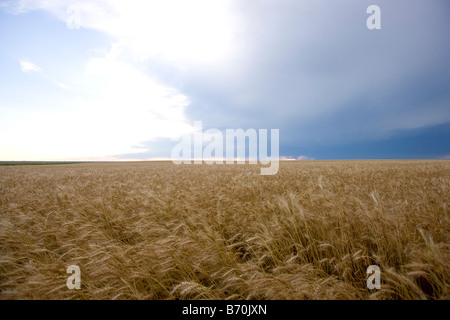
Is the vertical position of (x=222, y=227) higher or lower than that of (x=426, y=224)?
lower

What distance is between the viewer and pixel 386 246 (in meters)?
2.25
